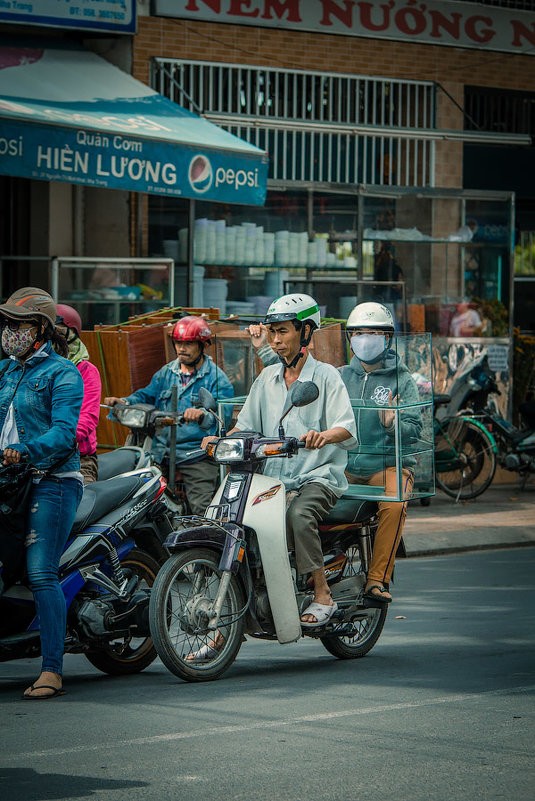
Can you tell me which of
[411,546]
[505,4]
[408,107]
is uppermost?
[505,4]

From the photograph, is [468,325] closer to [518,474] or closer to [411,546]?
[518,474]

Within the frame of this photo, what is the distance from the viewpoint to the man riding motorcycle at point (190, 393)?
31.4 feet

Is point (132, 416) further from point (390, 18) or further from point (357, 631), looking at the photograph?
point (390, 18)

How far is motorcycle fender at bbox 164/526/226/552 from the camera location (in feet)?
21.7

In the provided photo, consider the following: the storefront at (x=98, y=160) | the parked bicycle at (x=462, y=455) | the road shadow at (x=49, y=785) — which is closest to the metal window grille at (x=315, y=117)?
the storefront at (x=98, y=160)

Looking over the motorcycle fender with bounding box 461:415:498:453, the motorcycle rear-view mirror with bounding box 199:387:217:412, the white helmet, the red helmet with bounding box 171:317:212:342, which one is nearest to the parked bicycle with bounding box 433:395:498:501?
the motorcycle fender with bounding box 461:415:498:453

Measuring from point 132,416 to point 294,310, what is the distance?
6.25 feet

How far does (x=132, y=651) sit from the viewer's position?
23.4 ft

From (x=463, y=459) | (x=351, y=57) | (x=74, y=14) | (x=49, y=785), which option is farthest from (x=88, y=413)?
(x=351, y=57)

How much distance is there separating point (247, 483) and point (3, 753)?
1.99 m

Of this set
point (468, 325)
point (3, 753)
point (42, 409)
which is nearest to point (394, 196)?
point (468, 325)

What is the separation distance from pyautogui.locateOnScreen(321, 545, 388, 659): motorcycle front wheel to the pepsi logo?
625 centimetres

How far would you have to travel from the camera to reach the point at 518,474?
1584 centimetres

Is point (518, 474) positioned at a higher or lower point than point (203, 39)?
lower
